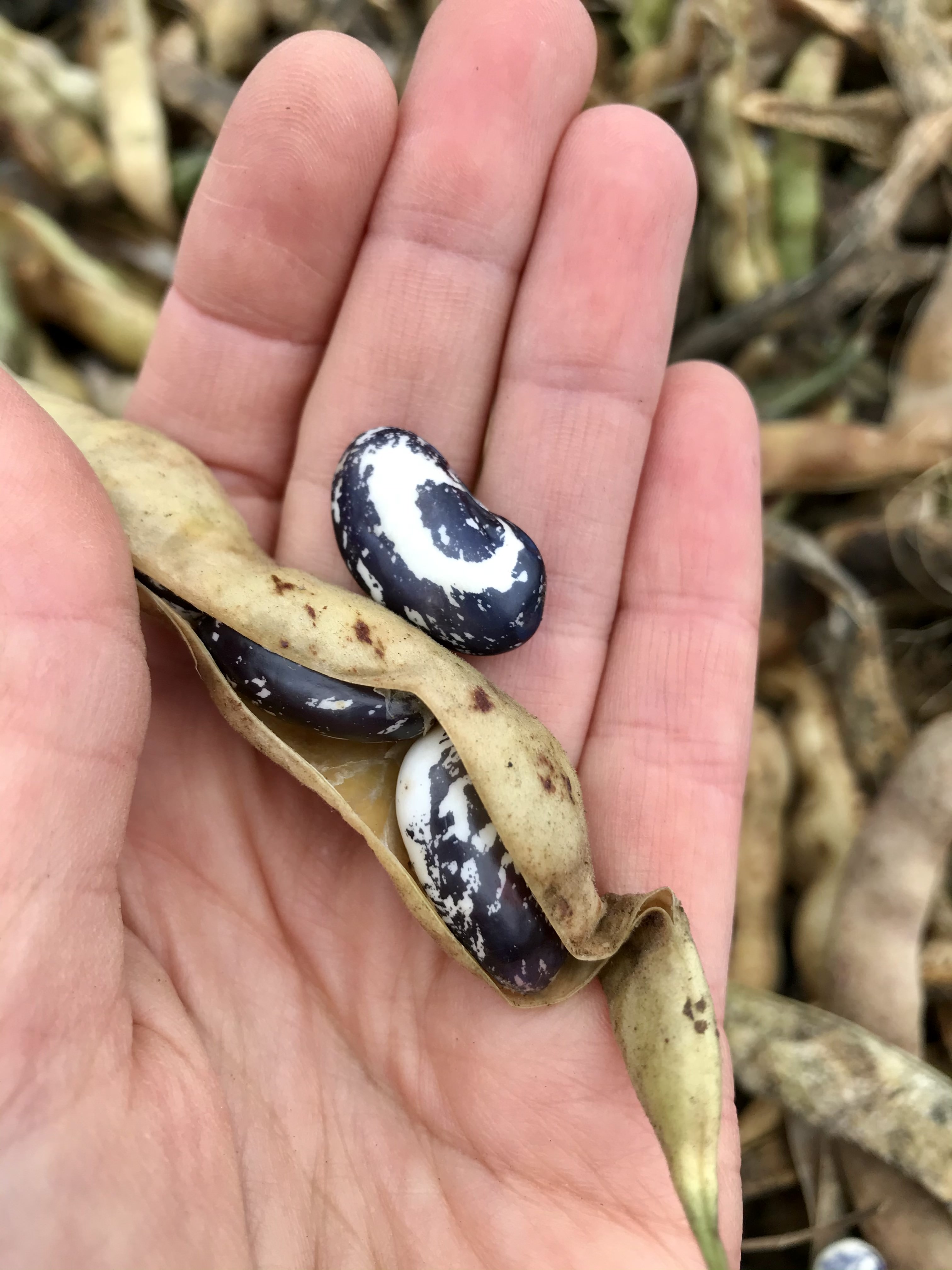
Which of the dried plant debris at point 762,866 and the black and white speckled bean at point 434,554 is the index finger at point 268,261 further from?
the dried plant debris at point 762,866

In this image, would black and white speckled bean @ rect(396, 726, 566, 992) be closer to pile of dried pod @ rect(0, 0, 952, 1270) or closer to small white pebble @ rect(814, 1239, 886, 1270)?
pile of dried pod @ rect(0, 0, 952, 1270)

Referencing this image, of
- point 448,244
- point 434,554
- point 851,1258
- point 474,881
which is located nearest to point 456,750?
point 474,881

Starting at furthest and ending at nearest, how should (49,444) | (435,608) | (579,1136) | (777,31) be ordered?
(777,31) < (435,608) < (579,1136) < (49,444)

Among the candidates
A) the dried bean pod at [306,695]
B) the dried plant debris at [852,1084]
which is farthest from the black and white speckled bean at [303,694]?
the dried plant debris at [852,1084]

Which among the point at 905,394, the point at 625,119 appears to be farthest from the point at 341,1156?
the point at 905,394

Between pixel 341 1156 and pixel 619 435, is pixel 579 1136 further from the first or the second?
pixel 619 435

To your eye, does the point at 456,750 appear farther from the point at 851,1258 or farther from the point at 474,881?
the point at 851,1258

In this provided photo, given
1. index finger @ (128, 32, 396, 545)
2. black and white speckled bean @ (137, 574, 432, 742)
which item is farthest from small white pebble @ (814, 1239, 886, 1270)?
index finger @ (128, 32, 396, 545)
